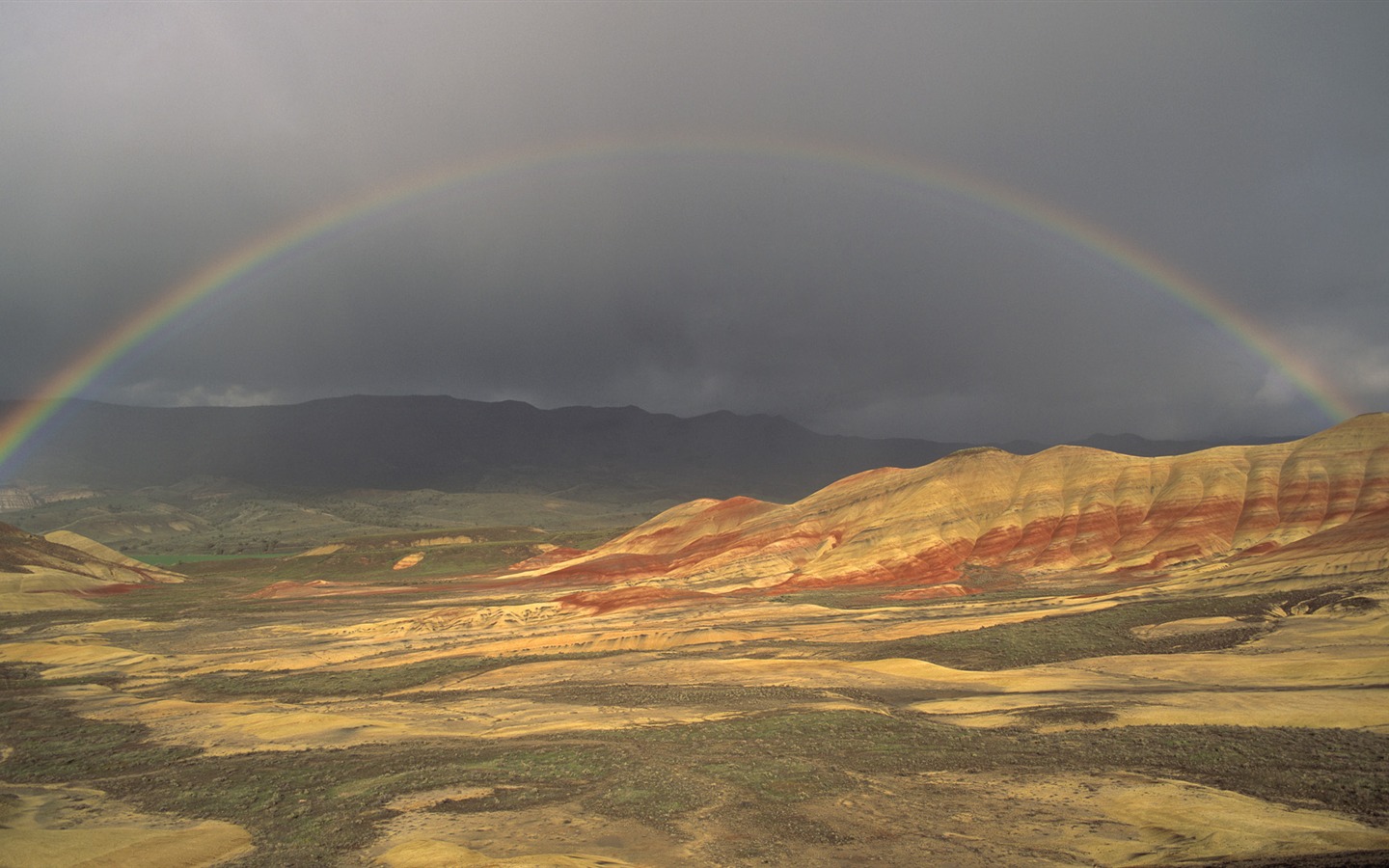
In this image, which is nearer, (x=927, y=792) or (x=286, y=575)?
(x=927, y=792)

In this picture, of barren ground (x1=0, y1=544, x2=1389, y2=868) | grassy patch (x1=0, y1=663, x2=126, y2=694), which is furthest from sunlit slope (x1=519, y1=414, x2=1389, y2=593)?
grassy patch (x1=0, y1=663, x2=126, y2=694)

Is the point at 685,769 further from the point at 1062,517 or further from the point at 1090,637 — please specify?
the point at 1062,517

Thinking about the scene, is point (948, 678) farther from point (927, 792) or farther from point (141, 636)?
point (141, 636)

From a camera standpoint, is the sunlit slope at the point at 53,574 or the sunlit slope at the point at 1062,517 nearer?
the sunlit slope at the point at 1062,517

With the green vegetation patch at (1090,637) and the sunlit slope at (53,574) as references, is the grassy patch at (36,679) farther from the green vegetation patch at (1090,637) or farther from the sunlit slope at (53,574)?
the sunlit slope at (53,574)

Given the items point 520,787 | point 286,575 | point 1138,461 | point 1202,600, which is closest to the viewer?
point 520,787

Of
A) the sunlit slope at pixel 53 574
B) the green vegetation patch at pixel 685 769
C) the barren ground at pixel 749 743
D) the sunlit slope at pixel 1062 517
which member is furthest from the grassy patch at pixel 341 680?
the sunlit slope at pixel 53 574

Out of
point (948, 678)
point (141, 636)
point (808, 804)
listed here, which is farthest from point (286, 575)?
point (808, 804)

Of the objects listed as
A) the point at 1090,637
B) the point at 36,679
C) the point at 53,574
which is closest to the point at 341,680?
the point at 36,679
